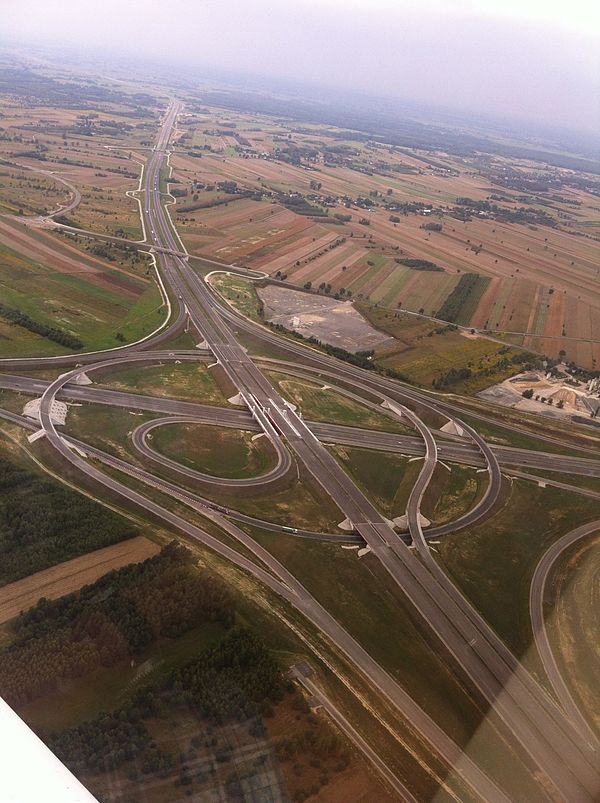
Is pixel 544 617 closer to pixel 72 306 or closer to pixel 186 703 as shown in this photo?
pixel 186 703

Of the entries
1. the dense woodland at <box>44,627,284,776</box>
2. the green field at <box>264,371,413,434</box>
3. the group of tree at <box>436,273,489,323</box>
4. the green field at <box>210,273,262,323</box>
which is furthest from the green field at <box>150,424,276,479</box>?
the group of tree at <box>436,273,489,323</box>

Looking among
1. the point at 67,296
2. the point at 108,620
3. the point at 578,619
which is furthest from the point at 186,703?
the point at 67,296

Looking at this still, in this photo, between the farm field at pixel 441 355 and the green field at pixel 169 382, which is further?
the farm field at pixel 441 355

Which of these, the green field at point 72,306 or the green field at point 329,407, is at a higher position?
the green field at point 72,306

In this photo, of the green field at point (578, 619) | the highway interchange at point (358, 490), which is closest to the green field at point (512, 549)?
the highway interchange at point (358, 490)

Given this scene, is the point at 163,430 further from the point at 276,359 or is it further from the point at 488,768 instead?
the point at 488,768

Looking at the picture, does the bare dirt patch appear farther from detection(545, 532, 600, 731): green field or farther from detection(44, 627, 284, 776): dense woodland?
detection(44, 627, 284, 776): dense woodland

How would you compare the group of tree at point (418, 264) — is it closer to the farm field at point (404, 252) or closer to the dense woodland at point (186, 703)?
the farm field at point (404, 252)
